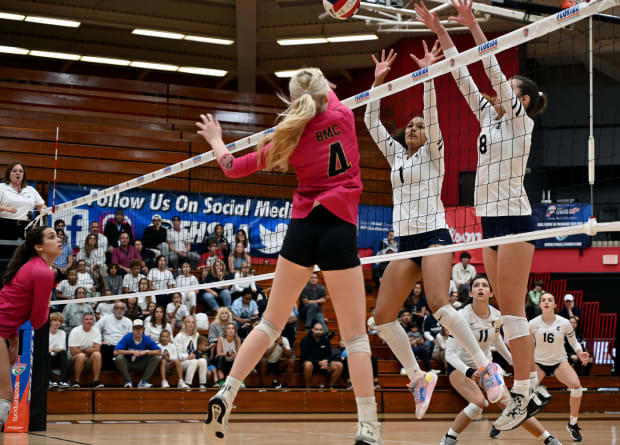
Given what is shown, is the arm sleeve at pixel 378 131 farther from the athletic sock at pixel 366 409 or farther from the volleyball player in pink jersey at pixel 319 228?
the athletic sock at pixel 366 409

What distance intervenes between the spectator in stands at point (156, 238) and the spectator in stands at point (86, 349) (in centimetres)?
306

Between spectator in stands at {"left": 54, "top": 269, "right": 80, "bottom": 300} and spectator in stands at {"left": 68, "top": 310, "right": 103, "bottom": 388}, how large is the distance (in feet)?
3.27

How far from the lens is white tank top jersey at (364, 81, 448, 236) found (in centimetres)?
588

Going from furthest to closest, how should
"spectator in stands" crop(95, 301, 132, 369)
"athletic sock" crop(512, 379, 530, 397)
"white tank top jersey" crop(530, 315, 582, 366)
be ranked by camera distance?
"spectator in stands" crop(95, 301, 132, 369) → "white tank top jersey" crop(530, 315, 582, 366) → "athletic sock" crop(512, 379, 530, 397)

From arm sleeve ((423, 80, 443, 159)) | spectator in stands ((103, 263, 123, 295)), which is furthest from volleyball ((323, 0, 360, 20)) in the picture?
spectator in stands ((103, 263, 123, 295))

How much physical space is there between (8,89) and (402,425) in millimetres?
14258

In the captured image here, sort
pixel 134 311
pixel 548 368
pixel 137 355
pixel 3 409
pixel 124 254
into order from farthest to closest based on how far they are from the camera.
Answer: pixel 124 254 < pixel 134 311 < pixel 137 355 < pixel 548 368 < pixel 3 409

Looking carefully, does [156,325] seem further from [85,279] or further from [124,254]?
[124,254]

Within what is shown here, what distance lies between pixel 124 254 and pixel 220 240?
1.95 m

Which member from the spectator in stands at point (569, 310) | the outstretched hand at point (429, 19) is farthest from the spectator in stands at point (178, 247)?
the outstretched hand at point (429, 19)

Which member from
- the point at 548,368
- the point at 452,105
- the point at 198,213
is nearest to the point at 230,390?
the point at 548,368

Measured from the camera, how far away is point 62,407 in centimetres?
1155

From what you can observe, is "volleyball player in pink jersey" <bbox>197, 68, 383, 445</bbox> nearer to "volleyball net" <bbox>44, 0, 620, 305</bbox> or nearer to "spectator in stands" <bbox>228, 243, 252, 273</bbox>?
"volleyball net" <bbox>44, 0, 620, 305</bbox>

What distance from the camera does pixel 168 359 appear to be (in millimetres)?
12617
